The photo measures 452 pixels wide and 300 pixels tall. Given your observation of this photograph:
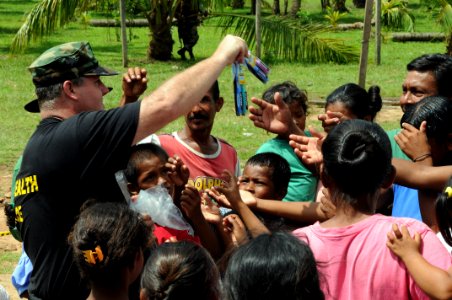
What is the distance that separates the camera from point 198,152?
208 inches

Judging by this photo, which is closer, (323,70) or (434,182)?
(434,182)

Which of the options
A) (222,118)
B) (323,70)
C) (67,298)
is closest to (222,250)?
(67,298)

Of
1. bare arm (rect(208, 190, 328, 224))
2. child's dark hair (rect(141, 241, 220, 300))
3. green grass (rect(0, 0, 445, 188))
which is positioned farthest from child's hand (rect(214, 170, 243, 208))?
green grass (rect(0, 0, 445, 188))

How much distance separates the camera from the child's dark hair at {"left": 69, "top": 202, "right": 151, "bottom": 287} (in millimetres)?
3252

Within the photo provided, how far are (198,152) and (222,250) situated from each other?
1.08m

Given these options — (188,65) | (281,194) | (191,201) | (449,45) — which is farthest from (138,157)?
(188,65)

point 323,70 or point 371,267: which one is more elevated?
point 371,267

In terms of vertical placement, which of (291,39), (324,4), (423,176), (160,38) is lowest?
(324,4)

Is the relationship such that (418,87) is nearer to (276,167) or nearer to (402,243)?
(276,167)

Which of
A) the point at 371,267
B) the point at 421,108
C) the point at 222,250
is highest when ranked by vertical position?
the point at 421,108

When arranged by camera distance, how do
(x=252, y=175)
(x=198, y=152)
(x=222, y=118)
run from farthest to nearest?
(x=222, y=118) → (x=198, y=152) → (x=252, y=175)

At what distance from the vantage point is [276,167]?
16.0ft

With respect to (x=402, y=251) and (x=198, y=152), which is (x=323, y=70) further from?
(x=402, y=251)

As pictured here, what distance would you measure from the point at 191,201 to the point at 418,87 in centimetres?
172
